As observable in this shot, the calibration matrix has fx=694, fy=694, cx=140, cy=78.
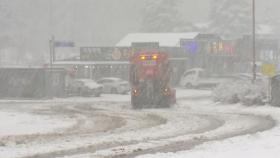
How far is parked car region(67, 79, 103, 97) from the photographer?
165 feet

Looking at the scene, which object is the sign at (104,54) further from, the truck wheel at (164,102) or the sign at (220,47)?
the truck wheel at (164,102)

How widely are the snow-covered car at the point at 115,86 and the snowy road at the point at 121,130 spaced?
61.6ft

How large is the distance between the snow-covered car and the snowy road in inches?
739

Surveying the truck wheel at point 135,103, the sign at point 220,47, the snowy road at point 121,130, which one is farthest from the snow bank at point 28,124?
the sign at point 220,47

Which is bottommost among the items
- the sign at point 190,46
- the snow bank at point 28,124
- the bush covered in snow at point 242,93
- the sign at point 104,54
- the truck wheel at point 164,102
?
the snow bank at point 28,124

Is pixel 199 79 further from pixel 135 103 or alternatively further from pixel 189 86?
pixel 135 103

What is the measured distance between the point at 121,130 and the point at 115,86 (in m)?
31.3

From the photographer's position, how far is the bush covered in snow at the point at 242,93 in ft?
110

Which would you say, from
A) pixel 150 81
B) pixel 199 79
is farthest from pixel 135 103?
pixel 199 79

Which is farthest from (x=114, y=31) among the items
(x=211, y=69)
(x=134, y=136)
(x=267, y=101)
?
(x=134, y=136)

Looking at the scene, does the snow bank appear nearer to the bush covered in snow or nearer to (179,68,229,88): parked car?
the bush covered in snow

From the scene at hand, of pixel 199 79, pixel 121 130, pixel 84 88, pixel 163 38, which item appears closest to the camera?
pixel 121 130

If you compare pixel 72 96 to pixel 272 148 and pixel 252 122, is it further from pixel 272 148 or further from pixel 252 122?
pixel 272 148

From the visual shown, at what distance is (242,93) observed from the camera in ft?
114
